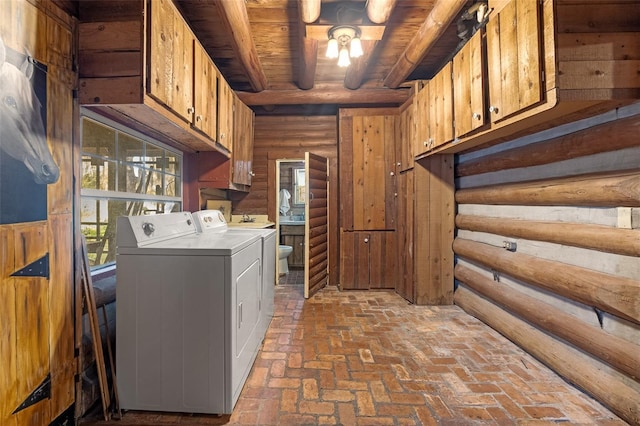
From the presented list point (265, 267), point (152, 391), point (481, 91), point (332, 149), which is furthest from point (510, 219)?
point (152, 391)

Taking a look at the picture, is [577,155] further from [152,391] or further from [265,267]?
[152,391]

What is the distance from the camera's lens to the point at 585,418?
4.97 feet

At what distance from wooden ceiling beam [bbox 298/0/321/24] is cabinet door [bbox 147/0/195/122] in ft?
2.60

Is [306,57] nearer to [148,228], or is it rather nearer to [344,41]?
[344,41]

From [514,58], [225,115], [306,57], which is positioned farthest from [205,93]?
[514,58]

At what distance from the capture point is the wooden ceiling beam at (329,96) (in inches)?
143

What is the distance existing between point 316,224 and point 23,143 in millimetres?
2721

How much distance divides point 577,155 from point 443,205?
142cm

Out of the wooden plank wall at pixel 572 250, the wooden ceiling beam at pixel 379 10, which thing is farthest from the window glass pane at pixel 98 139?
the wooden plank wall at pixel 572 250

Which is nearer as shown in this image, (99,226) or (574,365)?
(574,365)

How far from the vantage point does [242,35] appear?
2.38 metres

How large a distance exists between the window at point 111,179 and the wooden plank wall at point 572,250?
9.49ft

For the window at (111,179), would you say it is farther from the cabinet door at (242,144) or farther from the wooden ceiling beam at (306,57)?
the wooden ceiling beam at (306,57)

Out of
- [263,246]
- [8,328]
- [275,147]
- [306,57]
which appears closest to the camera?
[8,328]
